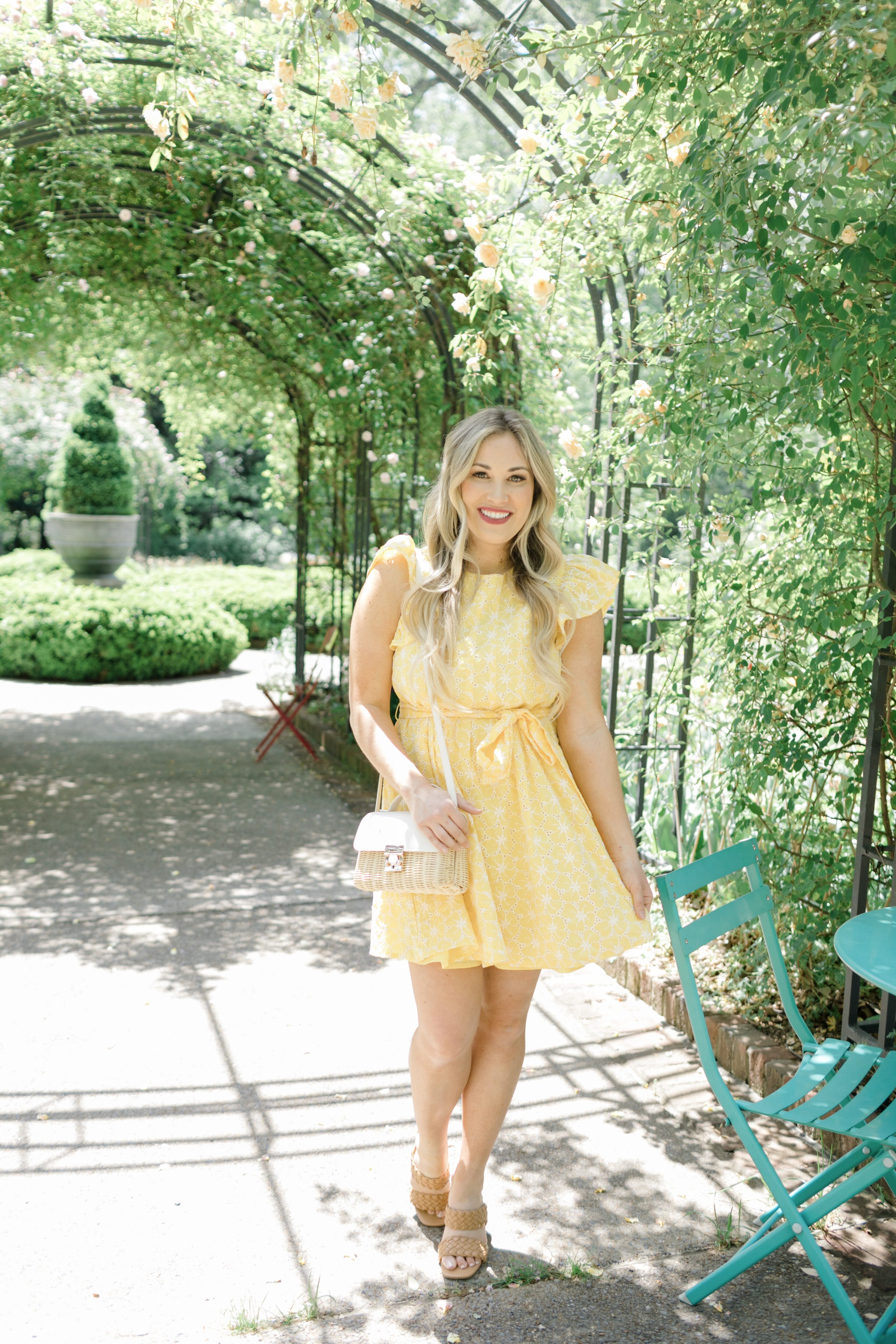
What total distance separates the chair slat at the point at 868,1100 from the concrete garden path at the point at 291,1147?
0.42m

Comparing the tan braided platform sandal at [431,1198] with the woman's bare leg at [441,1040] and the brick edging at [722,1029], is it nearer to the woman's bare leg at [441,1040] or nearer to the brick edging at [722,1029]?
the woman's bare leg at [441,1040]

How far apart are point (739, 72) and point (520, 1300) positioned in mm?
2382

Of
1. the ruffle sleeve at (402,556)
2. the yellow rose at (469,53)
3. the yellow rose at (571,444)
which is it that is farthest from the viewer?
the yellow rose at (571,444)

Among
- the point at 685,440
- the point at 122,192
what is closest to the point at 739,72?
the point at 685,440

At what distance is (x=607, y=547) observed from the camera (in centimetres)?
410

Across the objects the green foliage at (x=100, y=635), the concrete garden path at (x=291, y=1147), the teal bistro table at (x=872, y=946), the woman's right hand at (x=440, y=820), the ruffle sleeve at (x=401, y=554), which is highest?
the ruffle sleeve at (x=401, y=554)

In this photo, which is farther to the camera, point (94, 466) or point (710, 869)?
point (94, 466)

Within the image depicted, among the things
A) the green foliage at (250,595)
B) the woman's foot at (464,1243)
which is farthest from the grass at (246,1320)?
the green foliage at (250,595)

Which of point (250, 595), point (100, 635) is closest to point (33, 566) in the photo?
point (250, 595)

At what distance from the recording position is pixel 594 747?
7.19ft

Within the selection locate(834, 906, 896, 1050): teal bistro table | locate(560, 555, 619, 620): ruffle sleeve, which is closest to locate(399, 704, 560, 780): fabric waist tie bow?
locate(560, 555, 619, 620): ruffle sleeve

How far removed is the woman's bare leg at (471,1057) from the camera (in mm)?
2119

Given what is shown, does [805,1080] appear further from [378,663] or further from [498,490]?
[498,490]

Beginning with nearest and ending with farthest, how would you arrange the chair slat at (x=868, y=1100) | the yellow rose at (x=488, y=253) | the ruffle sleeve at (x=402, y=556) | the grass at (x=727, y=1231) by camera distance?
the chair slat at (x=868, y=1100), the ruffle sleeve at (x=402, y=556), the grass at (x=727, y=1231), the yellow rose at (x=488, y=253)
